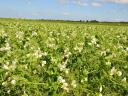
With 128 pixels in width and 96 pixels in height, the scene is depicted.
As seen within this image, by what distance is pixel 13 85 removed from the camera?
21.0 ft

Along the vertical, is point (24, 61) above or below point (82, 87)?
above

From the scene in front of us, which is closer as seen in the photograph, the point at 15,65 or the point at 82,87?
the point at 15,65

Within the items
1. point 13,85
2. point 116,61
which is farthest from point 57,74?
point 116,61

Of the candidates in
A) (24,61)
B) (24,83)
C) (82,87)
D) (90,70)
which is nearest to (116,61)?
(90,70)

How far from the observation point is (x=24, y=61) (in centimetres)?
740

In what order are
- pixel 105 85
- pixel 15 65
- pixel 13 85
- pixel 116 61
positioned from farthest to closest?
pixel 116 61
pixel 105 85
pixel 15 65
pixel 13 85

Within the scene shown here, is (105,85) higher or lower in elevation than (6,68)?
lower

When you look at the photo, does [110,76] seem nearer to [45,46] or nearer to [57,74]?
[57,74]

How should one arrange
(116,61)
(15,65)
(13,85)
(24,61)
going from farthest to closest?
(116,61) < (24,61) < (15,65) < (13,85)

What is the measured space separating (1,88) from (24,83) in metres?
0.37

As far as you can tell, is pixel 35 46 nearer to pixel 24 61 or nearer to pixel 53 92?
pixel 24 61

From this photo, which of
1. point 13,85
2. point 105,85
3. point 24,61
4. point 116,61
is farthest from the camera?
point 116,61

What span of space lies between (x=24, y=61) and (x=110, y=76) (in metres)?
1.72

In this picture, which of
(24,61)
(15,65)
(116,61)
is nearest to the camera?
(15,65)
